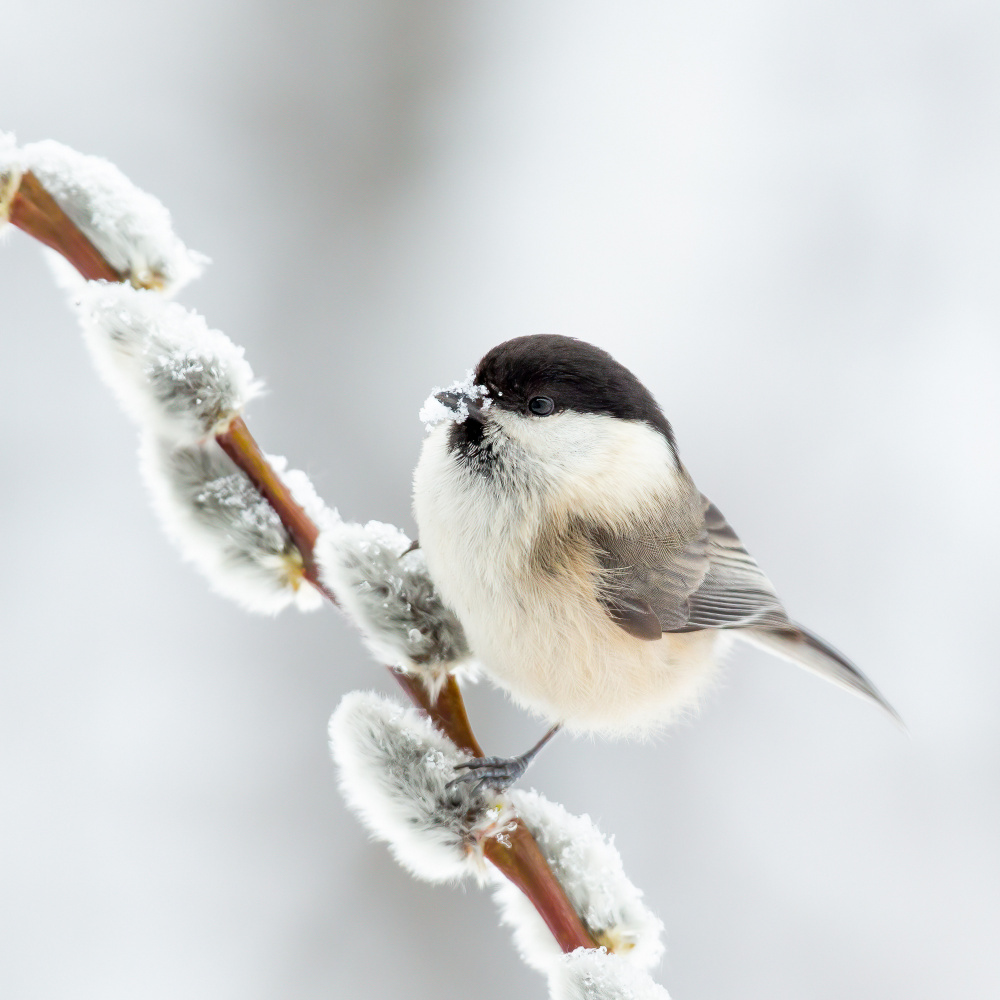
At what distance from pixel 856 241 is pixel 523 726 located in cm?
206

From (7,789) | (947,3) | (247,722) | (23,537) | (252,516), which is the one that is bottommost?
(7,789)

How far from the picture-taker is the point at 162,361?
0.72 m

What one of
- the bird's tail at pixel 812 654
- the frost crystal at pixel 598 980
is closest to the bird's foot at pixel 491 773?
the frost crystal at pixel 598 980

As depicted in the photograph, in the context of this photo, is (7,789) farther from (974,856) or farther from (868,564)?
(974,856)

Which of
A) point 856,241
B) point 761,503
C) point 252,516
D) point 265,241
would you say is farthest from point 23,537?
point 856,241

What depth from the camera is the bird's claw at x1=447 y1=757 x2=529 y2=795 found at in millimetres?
779

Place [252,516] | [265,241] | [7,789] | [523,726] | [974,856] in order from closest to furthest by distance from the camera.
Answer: [252,516] → [7,789] → [523,726] → [974,856] → [265,241]

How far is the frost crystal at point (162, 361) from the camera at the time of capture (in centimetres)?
71

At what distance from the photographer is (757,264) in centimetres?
302

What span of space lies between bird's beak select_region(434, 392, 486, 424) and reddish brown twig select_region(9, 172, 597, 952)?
19cm

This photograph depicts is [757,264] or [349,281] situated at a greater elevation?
[757,264]

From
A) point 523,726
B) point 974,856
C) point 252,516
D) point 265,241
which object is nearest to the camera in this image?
→ point 252,516

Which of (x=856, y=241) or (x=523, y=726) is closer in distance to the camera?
(x=523, y=726)

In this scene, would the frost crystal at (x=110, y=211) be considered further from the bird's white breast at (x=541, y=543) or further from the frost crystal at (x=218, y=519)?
the bird's white breast at (x=541, y=543)
